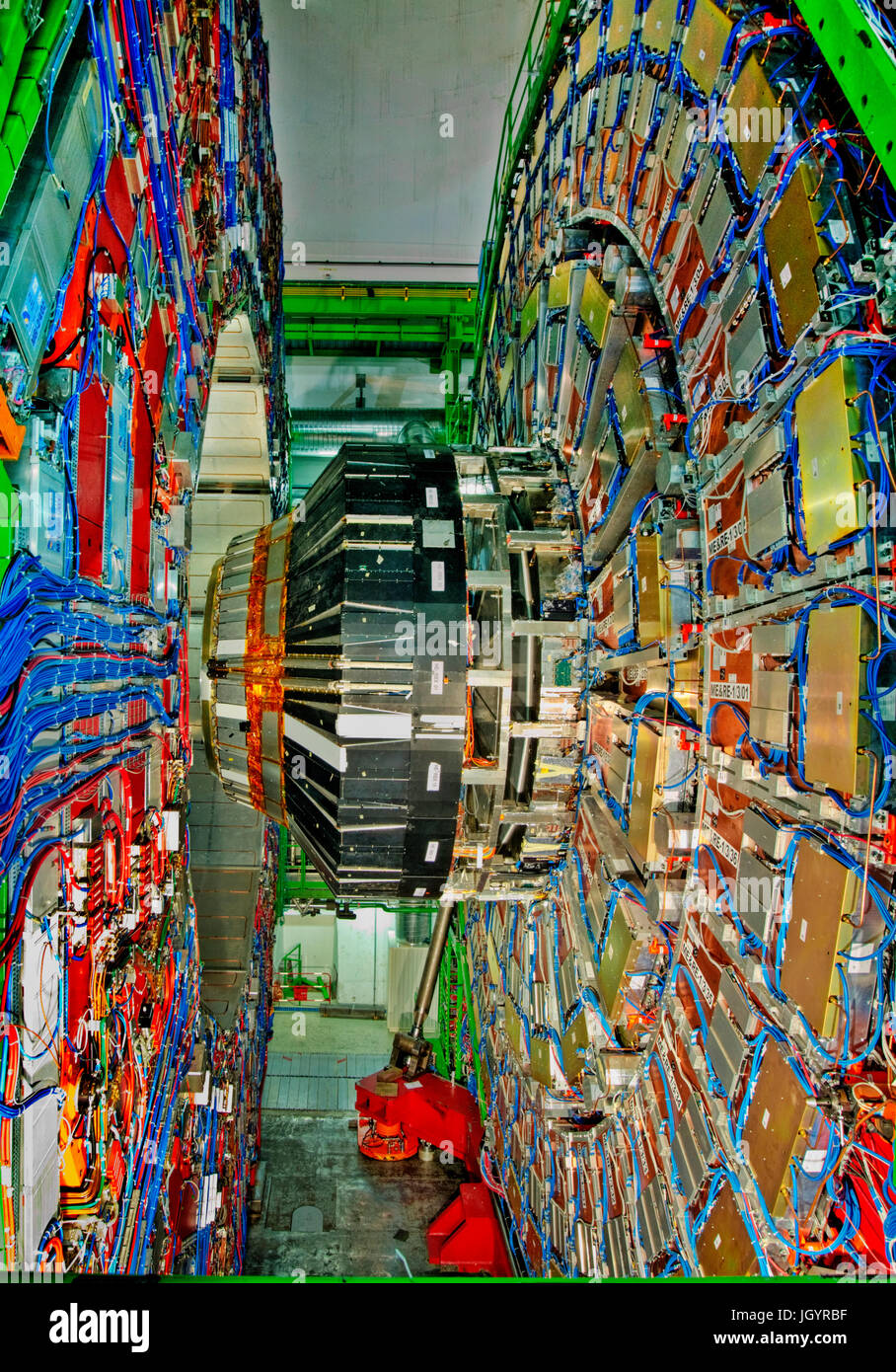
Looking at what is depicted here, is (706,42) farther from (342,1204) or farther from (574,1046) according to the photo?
(342,1204)

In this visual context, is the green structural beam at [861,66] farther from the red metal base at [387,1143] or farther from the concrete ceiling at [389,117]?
the red metal base at [387,1143]

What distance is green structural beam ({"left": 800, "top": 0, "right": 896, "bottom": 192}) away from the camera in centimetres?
213

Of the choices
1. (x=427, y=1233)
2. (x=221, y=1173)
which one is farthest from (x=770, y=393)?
(x=427, y=1233)

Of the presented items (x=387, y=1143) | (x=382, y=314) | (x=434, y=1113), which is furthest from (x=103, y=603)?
→ (x=382, y=314)

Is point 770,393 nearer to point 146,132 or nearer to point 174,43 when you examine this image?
point 146,132

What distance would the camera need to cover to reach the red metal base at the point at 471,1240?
9.12m

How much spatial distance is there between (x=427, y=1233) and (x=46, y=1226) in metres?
8.67

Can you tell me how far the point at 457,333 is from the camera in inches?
534

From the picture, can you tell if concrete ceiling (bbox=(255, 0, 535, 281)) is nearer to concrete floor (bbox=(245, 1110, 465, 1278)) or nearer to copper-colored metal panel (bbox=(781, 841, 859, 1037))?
copper-colored metal panel (bbox=(781, 841, 859, 1037))

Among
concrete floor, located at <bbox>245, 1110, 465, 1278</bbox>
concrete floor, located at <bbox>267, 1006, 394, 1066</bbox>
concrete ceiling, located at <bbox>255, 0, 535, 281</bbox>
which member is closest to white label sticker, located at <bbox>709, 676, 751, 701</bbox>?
concrete ceiling, located at <bbox>255, 0, 535, 281</bbox>

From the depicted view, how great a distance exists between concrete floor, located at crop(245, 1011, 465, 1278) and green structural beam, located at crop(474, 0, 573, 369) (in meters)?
10.6

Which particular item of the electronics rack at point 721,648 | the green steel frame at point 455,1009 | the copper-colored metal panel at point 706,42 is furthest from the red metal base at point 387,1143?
the copper-colored metal panel at point 706,42

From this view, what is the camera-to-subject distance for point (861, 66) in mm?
2213

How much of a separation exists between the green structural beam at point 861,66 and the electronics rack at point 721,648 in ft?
0.12
